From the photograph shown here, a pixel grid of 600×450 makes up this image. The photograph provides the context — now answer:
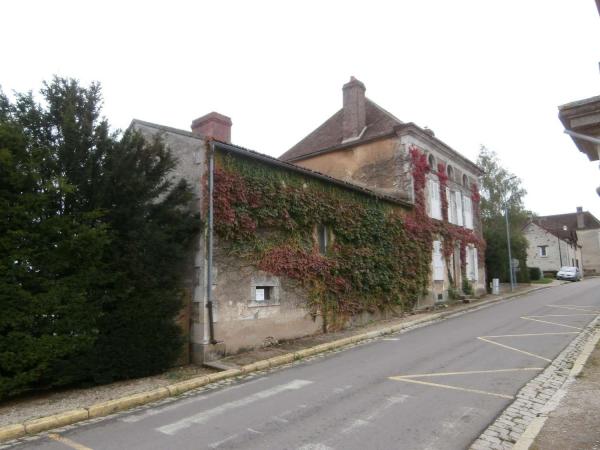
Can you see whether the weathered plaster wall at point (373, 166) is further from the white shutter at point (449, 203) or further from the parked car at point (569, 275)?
the parked car at point (569, 275)

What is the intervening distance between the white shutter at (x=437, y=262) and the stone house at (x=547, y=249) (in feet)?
108

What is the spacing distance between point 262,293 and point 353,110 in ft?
43.2

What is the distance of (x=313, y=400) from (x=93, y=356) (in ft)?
12.2

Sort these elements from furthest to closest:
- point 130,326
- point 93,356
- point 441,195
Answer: point 441,195
point 130,326
point 93,356

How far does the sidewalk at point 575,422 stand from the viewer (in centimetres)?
442

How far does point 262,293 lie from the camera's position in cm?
1086

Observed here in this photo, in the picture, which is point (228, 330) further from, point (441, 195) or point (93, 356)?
point (441, 195)

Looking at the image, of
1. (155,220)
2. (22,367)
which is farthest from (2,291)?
(155,220)

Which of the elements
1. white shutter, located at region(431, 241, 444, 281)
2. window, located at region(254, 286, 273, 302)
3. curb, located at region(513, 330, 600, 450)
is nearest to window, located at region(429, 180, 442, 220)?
white shutter, located at region(431, 241, 444, 281)

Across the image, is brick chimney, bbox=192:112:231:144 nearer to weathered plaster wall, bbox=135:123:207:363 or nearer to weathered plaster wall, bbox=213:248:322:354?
weathered plaster wall, bbox=135:123:207:363

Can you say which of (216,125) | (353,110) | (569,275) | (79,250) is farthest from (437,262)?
(569,275)

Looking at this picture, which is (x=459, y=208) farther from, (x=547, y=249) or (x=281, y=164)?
(x=547, y=249)

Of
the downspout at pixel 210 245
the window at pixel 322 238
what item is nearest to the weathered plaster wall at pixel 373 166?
the window at pixel 322 238

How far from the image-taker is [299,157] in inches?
902
